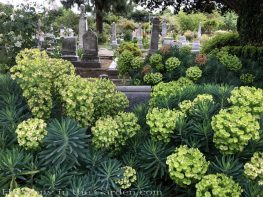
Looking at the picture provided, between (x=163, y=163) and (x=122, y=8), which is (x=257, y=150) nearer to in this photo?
(x=163, y=163)

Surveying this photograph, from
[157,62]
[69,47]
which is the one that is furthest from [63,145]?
[69,47]

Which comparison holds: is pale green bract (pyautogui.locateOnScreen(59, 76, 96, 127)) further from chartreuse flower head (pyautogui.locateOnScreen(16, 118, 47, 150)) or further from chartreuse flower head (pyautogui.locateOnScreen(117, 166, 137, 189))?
chartreuse flower head (pyautogui.locateOnScreen(117, 166, 137, 189))

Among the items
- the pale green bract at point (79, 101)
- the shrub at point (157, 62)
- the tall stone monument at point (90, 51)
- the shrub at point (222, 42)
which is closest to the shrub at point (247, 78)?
the shrub at point (157, 62)

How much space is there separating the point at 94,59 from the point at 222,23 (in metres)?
25.3

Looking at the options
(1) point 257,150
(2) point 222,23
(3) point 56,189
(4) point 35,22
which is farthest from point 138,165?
(2) point 222,23

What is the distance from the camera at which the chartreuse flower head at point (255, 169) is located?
6.34 feet

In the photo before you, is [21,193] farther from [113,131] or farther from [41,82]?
[41,82]

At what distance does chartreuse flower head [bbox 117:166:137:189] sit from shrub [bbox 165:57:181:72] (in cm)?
361

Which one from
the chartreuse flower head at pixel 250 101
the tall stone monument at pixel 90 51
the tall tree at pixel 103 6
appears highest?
the tall tree at pixel 103 6

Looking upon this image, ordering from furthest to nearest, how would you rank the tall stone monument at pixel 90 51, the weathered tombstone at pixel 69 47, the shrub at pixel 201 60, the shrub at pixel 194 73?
the weathered tombstone at pixel 69 47, the tall stone monument at pixel 90 51, the shrub at pixel 201 60, the shrub at pixel 194 73

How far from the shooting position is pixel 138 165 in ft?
7.34

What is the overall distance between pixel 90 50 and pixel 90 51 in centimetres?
6

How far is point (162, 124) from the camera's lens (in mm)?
2162

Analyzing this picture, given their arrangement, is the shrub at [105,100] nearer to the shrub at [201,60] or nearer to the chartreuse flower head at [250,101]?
the chartreuse flower head at [250,101]
